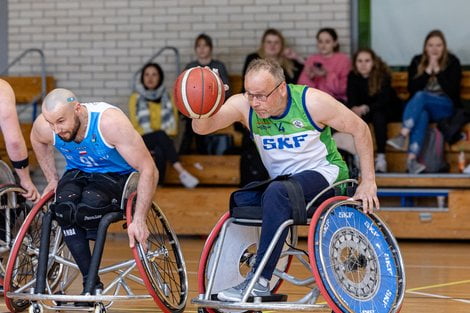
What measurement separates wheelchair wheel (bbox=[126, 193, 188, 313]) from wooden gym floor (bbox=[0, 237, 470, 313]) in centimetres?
28

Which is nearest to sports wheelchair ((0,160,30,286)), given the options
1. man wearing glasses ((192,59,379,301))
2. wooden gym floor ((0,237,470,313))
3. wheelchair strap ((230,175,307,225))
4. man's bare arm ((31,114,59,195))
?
wooden gym floor ((0,237,470,313))

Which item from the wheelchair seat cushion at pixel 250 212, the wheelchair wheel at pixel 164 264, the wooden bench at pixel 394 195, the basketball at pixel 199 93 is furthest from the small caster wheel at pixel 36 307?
the wooden bench at pixel 394 195

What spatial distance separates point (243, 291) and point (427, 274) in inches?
92.5

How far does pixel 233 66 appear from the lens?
9617 mm

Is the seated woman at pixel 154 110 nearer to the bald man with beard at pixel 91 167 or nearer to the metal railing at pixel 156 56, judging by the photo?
the metal railing at pixel 156 56

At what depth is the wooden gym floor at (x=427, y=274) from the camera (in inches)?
223

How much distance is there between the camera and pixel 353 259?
15.7 feet

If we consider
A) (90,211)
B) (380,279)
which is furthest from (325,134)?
(90,211)

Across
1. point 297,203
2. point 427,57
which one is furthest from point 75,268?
point 427,57

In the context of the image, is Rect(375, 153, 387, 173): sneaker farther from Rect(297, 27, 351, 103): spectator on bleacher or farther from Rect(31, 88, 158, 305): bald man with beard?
Rect(31, 88, 158, 305): bald man with beard

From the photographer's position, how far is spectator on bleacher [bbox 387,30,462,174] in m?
8.60

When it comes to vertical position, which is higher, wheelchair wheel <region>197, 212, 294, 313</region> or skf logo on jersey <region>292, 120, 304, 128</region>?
skf logo on jersey <region>292, 120, 304, 128</region>

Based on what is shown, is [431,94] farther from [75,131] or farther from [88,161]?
[75,131]

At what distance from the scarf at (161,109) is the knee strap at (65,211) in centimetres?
407
